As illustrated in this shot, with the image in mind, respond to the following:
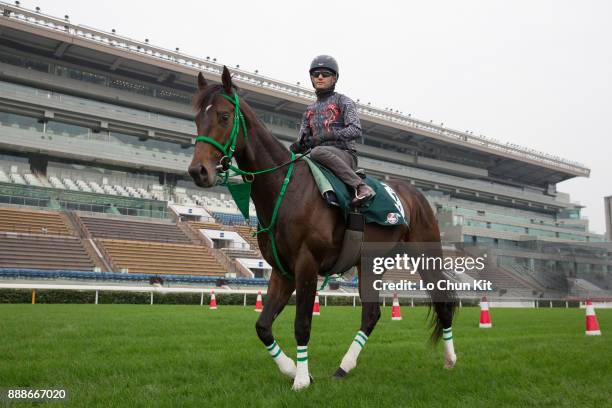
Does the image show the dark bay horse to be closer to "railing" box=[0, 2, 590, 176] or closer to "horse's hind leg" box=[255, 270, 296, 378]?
"horse's hind leg" box=[255, 270, 296, 378]

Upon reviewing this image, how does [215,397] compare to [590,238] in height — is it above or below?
below

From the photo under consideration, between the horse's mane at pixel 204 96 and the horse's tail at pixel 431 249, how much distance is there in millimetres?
2967

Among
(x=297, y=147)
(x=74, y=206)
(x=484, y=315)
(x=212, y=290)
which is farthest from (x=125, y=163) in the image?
(x=297, y=147)

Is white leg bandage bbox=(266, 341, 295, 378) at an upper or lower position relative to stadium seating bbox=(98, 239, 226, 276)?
lower

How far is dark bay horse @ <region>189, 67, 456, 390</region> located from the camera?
15.6 ft

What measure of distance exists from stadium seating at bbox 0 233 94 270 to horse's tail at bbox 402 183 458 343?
26684mm

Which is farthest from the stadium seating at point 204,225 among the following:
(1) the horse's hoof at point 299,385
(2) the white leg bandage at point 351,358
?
(1) the horse's hoof at point 299,385

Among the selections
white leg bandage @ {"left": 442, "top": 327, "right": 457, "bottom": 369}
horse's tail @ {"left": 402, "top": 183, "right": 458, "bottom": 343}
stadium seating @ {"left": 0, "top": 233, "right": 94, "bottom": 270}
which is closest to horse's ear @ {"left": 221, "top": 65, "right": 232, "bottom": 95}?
horse's tail @ {"left": 402, "top": 183, "right": 458, "bottom": 343}

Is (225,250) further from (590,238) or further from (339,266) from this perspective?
(590,238)

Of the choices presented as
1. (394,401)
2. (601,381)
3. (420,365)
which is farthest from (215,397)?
(601,381)

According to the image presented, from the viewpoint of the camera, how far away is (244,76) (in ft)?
185

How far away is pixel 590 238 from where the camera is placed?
7475 centimetres

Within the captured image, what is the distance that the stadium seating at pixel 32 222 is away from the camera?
108ft

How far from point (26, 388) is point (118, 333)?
4.84m
